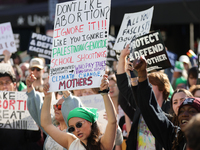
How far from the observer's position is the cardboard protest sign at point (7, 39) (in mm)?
7180

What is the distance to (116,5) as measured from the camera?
14.5 metres

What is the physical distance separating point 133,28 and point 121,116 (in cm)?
132

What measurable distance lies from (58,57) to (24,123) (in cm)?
112

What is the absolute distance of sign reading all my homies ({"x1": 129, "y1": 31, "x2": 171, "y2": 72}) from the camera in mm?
4504

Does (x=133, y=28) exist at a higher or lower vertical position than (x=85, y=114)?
higher

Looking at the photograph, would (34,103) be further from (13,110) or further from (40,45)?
(40,45)

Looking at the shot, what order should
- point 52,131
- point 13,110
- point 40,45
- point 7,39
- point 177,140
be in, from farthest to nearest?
1. point 40,45
2. point 7,39
3. point 13,110
4. point 52,131
5. point 177,140

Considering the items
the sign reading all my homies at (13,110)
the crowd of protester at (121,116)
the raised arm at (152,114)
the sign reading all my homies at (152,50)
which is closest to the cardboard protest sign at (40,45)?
the crowd of protester at (121,116)

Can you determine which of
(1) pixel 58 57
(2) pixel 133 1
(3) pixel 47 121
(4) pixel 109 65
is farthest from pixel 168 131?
(2) pixel 133 1

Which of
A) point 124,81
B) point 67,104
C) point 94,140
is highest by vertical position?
point 124,81

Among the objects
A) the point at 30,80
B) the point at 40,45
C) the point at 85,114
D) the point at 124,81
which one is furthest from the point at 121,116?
the point at 40,45

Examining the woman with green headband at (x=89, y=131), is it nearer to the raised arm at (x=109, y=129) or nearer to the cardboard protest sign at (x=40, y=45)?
the raised arm at (x=109, y=129)

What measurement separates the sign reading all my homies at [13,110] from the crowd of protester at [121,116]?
110mm

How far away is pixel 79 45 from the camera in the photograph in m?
4.24
